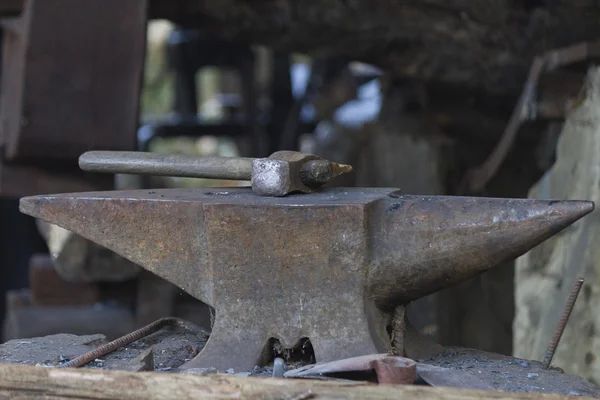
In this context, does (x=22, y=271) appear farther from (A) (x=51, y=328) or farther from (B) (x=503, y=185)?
(B) (x=503, y=185)

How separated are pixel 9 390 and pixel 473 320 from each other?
320 centimetres

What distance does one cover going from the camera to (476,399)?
5.15 ft

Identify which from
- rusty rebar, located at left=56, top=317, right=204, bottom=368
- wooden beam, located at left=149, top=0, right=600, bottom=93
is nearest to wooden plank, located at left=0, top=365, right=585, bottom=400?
rusty rebar, located at left=56, top=317, right=204, bottom=368

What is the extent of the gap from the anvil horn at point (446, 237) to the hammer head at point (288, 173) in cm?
24

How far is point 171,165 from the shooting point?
220 cm

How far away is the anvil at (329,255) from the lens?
192 centimetres

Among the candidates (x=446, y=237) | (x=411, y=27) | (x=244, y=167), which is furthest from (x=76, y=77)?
(x=446, y=237)

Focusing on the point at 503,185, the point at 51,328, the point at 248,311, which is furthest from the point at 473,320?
the point at 248,311

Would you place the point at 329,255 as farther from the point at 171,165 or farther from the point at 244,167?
the point at 171,165

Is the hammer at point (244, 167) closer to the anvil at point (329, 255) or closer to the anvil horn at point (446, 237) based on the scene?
the anvil at point (329, 255)

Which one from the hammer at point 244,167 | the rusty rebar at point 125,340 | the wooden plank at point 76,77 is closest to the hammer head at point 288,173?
the hammer at point 244,167

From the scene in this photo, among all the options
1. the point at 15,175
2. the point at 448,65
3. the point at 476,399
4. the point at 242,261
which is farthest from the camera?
the point at 448,65

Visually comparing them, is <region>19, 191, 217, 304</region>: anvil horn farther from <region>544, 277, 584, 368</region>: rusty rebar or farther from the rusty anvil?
<region>544, 277, 584, 368</region>: rusty rebar

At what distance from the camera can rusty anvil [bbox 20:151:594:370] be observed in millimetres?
1922
